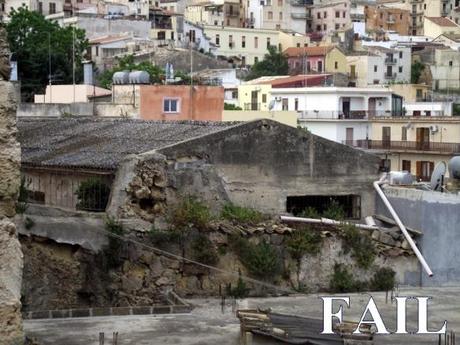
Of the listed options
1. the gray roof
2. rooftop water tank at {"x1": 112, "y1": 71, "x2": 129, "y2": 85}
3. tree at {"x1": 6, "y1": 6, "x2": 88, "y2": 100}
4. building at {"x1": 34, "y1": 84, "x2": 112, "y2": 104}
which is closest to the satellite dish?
the gray roof

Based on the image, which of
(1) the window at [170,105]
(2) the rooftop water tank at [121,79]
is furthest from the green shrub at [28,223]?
(2) the rooftop water tank at [121,79]

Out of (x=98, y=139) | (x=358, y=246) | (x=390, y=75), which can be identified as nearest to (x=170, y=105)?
(x=98, y=139)

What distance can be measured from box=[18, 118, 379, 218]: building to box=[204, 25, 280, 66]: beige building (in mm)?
78046

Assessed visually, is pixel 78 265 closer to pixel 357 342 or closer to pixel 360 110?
pixel 357 342

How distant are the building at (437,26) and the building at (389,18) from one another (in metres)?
2.65

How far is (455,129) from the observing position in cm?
5281

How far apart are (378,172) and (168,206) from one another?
5934 mm

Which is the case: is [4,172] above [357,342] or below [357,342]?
above

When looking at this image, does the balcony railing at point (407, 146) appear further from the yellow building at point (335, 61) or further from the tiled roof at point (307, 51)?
the tiled roof at point (307, 51)

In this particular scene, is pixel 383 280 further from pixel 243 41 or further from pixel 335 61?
pixel 243 41

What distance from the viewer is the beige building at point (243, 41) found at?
104 m

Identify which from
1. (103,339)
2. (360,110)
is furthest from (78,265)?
(360,110)

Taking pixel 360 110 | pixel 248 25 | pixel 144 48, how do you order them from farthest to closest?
pixel 248 25
pixel 144 48
pixel 360 110

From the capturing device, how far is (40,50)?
64.3 metres
